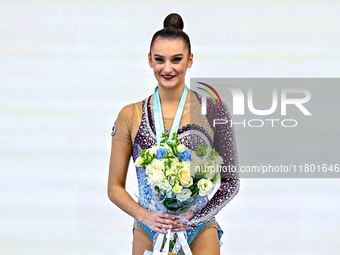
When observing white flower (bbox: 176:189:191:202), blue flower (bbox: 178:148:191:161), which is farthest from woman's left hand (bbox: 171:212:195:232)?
blue flower (bbox: 178:148:191:161)

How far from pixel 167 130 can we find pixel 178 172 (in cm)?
40

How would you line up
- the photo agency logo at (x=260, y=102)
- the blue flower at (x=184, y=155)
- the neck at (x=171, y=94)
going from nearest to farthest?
the blue flower at (x=184, y=155) < the neck at (x=171, y=94) < the photo agency logo at (x=260, y=102)

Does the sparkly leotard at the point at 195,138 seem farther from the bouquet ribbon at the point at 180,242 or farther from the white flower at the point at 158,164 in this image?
the white flower at the point at 158,164

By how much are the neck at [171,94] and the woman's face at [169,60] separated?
0.20 feet

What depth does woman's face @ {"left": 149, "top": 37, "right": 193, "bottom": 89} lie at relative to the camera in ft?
9.63

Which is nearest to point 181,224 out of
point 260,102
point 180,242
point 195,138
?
point 180,242

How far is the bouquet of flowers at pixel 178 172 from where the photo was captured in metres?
2.67

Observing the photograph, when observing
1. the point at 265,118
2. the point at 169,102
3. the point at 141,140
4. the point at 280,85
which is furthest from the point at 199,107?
the point at 280,85

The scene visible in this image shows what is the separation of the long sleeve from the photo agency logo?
0.09 feet

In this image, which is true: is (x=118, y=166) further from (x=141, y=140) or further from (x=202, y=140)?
(x=202, y=140)

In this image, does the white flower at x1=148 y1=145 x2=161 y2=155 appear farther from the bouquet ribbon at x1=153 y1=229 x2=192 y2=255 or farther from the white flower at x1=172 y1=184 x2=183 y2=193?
the bouquet ribbon at x1=153 y1=229 x2=192 y2=255

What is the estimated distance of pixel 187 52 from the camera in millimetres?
3004

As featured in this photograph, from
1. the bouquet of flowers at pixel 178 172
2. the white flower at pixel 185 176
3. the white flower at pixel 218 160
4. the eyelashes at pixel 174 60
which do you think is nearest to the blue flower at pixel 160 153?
the bouquet of flowers at pixel 178 172

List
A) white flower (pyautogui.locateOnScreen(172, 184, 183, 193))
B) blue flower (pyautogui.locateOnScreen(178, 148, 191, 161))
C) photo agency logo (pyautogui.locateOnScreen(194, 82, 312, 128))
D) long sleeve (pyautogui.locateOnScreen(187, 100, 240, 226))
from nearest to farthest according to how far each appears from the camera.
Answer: white flower (pyautogui.locateOnScreen(172, 184, 183, 193))
blue flower (pyautogui.locateOnScreen(178, 148, 191, 161))
long sleeve (pyautogui.locateOnScreen(187, 100, 240, 226))
photo agency logo (pyautogui.locateOnScreen(194, 82, 312, 128))
